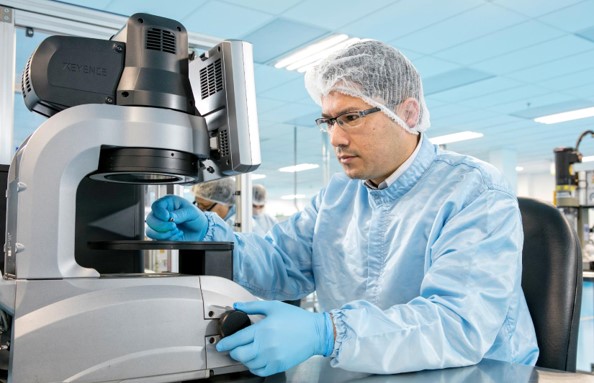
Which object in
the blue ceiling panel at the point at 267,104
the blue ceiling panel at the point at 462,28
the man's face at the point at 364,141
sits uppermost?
the blue ceiling panel at the point at 462,28

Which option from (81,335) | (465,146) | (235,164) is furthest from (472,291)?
(465,146)

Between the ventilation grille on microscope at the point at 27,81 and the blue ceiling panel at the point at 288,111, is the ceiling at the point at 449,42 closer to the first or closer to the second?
the blue ceiling panel at the point at 288,111

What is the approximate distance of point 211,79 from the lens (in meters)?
0.83

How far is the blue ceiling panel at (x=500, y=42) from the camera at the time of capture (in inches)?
157

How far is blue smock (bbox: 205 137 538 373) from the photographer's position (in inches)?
31.2

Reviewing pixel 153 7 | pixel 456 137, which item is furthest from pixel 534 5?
pixel 456 137

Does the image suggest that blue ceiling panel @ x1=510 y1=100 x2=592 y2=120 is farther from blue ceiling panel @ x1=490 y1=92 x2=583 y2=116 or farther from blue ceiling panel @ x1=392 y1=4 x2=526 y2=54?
blue ceiling panel @ x1=392 y1=4 x2=526 y2=54

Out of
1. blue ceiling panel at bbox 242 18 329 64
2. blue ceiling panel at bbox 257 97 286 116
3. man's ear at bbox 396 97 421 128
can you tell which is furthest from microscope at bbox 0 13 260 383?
blue ceiling panel at bbox 257 97 286 116

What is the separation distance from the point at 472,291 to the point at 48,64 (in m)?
0.74

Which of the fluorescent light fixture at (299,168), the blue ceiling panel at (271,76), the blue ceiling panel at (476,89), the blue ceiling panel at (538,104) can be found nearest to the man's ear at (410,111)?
the blue ceiling panel at (271,76)

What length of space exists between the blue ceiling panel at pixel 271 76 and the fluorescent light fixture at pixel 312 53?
3.8 inches

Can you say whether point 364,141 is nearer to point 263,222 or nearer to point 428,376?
point 428,376

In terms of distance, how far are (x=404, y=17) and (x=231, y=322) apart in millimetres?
3414

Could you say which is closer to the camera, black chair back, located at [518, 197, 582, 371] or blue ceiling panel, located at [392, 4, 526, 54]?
black chair back, located at [518, 197, 582, 371]
